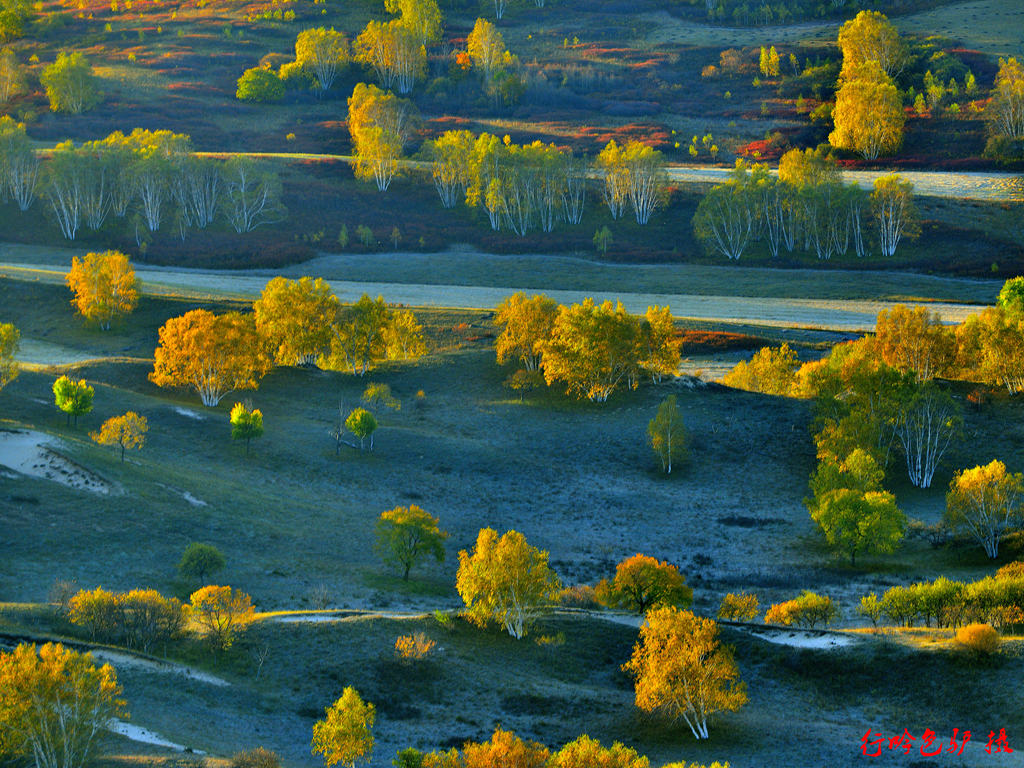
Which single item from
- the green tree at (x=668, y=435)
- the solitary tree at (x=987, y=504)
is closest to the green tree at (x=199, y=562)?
the green tree at (x=668, y=435)

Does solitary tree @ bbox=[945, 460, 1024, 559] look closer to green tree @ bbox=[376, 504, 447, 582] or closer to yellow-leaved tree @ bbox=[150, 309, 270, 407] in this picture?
green tree @ bbox=[376, 504, 447, 582]

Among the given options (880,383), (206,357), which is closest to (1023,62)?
(880,383)

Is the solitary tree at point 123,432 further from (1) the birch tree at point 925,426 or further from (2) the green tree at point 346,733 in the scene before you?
(1) the birch tree at point 925,426

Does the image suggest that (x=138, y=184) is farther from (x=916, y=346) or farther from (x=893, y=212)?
(x=916, y=346)

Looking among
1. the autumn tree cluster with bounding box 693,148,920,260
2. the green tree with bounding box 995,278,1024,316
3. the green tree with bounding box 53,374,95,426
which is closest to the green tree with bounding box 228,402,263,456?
the green tree with bounding box 53,374,95,426

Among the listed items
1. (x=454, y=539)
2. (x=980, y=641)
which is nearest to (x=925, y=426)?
(x=454, y=539)

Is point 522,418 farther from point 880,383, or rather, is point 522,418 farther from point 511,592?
point 511,592
